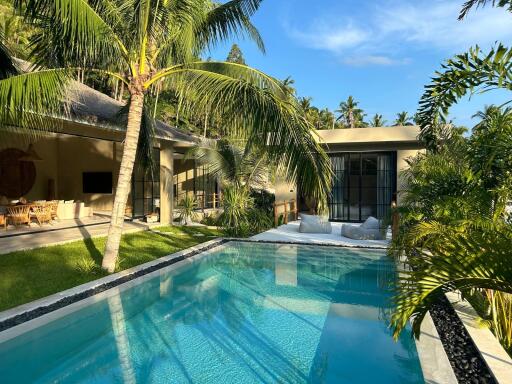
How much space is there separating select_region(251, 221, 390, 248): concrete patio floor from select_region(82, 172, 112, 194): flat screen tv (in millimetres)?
9427

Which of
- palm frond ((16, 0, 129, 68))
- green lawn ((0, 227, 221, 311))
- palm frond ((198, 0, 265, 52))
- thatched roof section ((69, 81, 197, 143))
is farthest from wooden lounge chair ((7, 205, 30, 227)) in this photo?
palm frond ((198, 0, 265, 52))

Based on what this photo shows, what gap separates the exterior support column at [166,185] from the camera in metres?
16.2

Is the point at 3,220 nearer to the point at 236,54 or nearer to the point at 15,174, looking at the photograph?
the point at 15,174

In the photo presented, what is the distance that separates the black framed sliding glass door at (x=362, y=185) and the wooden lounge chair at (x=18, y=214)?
1278 cm

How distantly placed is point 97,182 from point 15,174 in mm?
3762

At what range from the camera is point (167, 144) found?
649 inches

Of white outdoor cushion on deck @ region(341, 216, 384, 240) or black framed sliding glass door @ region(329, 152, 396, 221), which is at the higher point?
black framed sliding glass door @ region(329, 152, 396, 221)

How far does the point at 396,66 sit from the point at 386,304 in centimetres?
1125

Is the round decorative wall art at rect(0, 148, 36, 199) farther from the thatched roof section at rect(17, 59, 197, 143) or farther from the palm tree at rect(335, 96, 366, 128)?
the palm tree at rect(335, 96, 366, 128)

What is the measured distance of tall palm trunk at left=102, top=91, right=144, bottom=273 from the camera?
791 cm

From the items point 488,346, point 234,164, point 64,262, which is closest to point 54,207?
point 64,262

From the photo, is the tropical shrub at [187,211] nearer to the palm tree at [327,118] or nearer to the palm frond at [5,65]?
the palm frond at [5,65]

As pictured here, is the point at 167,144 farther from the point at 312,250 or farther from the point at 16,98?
the point at 16,98

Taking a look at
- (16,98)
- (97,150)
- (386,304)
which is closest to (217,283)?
(386,304)
